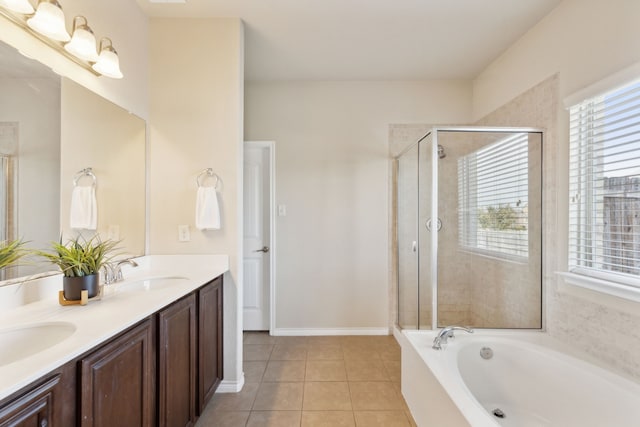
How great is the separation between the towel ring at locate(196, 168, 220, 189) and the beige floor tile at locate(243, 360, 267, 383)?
1.49 meters

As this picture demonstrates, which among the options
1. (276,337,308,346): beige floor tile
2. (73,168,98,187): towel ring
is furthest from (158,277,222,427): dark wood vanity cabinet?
(276,337,308,346): beige floor tile

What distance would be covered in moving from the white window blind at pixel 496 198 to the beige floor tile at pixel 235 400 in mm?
1960

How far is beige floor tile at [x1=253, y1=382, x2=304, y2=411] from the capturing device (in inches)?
73.3

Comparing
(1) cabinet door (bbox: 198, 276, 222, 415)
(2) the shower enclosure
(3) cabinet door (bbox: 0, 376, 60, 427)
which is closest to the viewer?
(3) cabinet door (bbox: 0, 376, 60, 427)

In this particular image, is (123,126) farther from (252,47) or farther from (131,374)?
(131,374)

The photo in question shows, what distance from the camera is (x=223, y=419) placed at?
1750 millimetres

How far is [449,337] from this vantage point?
178 cm

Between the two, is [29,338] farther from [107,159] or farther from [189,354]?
[107,159]

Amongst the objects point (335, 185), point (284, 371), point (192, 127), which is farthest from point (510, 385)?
point (192, 127)

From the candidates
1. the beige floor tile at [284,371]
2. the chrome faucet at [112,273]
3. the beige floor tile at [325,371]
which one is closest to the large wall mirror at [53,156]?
the chrome faucet at [112,273]

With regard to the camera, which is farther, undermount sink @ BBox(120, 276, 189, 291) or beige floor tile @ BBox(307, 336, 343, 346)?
beige floor tile @ BBox(307, 336, 343, 346)

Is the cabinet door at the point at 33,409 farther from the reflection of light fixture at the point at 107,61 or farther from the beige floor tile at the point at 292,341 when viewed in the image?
the beige floor tile at the point at 292,341

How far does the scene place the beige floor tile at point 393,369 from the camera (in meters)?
2.20

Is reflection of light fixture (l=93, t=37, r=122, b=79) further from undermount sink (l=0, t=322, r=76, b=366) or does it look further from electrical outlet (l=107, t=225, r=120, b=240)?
undermount sink (l=0, t=322, r=76, b=366)
